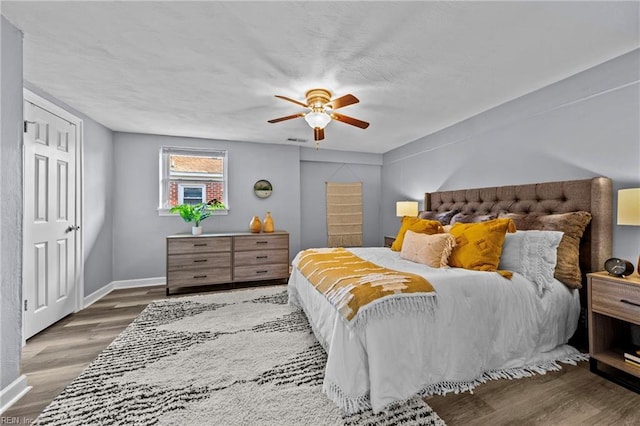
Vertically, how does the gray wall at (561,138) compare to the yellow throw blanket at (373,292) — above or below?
above

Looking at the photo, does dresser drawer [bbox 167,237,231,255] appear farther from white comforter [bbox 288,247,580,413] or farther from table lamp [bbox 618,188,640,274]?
table lamp [bbox 618,188,640,274]

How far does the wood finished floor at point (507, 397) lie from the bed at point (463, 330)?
0.10 meters

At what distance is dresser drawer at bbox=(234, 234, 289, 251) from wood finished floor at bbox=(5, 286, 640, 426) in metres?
1.95

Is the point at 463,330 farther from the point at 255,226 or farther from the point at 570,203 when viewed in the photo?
the point at 255,226

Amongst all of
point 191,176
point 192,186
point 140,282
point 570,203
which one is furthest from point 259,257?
point 570,203

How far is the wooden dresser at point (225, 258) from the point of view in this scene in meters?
3.74

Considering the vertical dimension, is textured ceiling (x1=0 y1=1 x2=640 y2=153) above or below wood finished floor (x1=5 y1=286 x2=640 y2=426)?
above

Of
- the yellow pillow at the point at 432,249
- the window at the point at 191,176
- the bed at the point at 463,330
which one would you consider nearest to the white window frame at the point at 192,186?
the window at the point at 191,176

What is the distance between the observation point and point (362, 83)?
246cm

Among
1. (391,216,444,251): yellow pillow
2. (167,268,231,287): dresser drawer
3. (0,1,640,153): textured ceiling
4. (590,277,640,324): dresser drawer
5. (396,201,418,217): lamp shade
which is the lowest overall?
(167,268,231,287): dresser drawer

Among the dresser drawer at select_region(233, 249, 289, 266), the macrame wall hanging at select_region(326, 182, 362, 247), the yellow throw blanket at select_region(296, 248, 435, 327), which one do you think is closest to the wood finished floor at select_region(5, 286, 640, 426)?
the yellow throw blanket at select_region(296, 248, 435, 327)

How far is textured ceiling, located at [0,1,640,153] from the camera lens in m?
1.58

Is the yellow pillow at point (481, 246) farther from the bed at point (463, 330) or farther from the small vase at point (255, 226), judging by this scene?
the small vase at point (255, 226)

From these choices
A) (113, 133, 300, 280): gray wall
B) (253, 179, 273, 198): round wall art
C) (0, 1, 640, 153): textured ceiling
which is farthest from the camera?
(253, 179, 273, 198): round wall art
